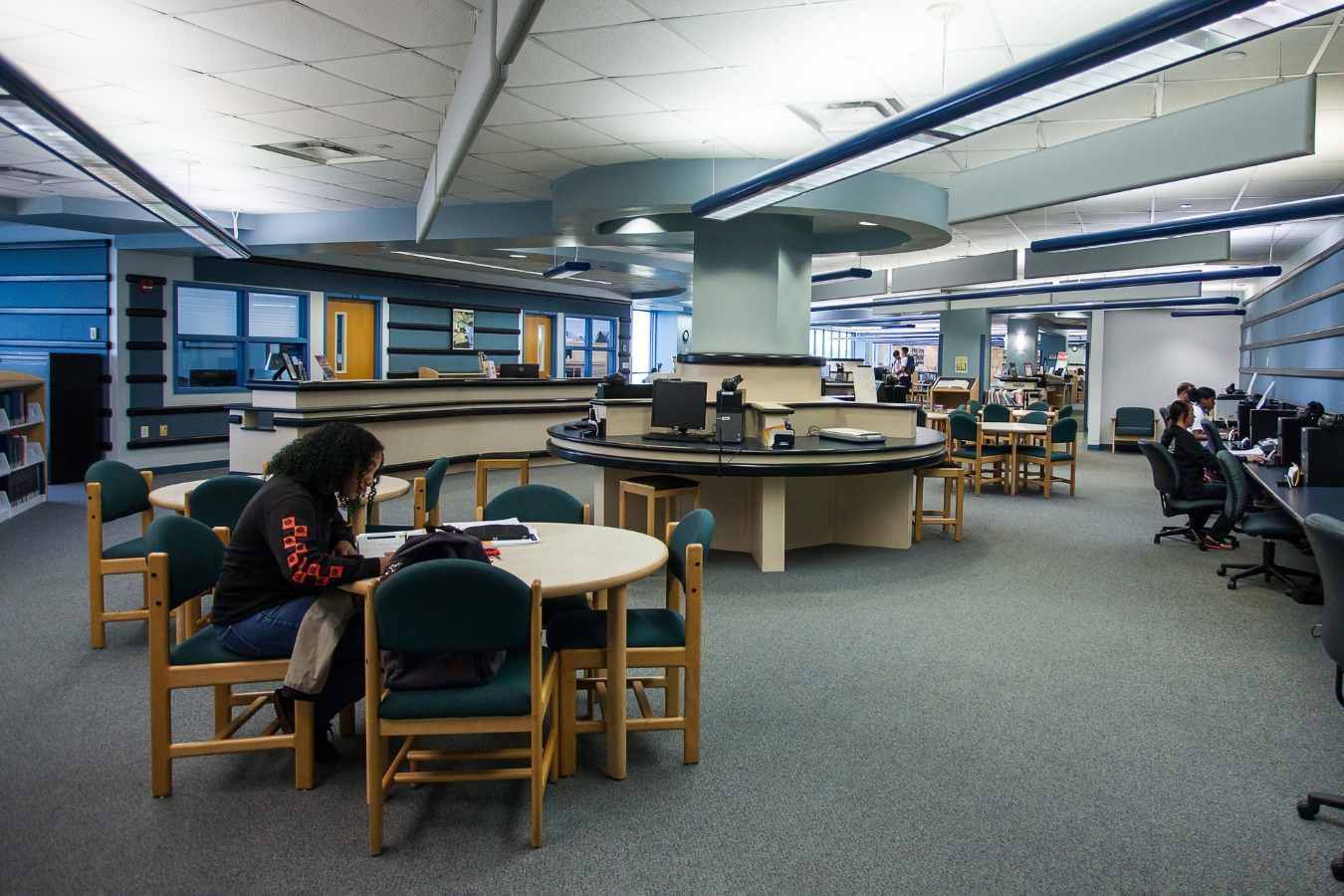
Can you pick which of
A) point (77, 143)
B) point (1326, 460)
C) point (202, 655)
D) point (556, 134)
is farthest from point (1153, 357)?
point (202, 655)

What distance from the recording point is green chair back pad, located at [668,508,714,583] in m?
3.08

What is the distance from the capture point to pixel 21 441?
7598 millimetres

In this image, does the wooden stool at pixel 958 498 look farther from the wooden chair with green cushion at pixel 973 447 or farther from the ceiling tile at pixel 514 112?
the ceiling tile at pixel 514 112

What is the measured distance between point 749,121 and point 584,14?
207 cm

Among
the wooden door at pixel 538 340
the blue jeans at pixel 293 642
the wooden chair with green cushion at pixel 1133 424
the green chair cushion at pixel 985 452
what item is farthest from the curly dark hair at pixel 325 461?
the wooden chair with green cushion at pixel 1133 424

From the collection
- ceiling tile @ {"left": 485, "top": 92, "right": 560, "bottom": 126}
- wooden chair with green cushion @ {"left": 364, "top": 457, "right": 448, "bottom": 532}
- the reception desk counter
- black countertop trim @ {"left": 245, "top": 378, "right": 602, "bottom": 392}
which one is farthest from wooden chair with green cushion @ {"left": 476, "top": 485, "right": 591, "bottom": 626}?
black countertop trim @ {"left": 245, "top": 378, "right": 602, "bottom": 392}

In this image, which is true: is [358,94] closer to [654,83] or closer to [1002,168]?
[654,83]

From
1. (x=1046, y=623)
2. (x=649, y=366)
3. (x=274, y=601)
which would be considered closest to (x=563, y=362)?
(x=649, y=366)

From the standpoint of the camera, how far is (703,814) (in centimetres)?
270

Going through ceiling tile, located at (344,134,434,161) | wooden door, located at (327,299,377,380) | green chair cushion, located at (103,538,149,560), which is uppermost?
ceiling tile, located at (344,134,434,161)

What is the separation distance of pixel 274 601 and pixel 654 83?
12.3 feet

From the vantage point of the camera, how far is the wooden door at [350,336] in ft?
41.3

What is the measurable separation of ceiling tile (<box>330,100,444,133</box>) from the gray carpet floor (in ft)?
11.3

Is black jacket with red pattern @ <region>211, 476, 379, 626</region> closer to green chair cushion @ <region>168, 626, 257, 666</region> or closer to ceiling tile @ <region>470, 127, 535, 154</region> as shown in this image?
green chair cushion @ <region>168, 626, 257, 666</region>
